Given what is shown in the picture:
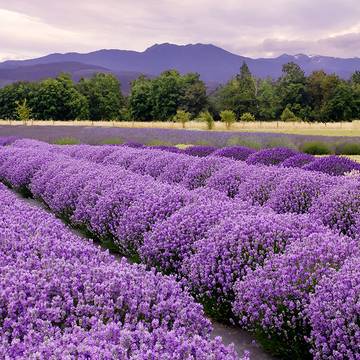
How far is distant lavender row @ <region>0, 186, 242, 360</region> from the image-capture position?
2170 millimetres

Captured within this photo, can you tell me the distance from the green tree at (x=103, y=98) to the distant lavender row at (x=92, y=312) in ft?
194

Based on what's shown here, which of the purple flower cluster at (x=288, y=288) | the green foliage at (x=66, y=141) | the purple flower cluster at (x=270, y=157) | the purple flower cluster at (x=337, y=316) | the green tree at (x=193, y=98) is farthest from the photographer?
the green tree at (x=193, y=98)

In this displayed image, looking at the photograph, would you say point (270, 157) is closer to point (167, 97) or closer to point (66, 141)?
point (66, 141)

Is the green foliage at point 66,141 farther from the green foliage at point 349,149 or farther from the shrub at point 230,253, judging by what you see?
the shrub at point 230,253

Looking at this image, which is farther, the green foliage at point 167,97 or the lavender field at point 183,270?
the green foliage at point 167,97

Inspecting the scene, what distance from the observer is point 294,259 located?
3.65 m

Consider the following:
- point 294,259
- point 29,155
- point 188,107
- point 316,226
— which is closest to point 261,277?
point 294,259

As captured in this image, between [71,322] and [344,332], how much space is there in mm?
1541

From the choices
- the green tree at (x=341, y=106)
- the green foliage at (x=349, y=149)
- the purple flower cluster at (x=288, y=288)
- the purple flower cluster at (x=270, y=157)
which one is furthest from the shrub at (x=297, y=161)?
the green tree at (x=341, y=106)

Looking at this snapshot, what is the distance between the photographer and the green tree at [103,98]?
208 feet

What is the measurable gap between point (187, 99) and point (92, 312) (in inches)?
2062

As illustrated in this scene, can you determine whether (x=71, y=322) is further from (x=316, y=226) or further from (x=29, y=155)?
(x=29, y=155)

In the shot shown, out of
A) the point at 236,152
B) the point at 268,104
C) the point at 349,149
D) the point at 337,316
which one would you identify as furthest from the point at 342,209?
the point at 268,104

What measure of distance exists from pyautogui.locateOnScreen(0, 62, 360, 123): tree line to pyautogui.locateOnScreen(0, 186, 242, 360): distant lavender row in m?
43.3
